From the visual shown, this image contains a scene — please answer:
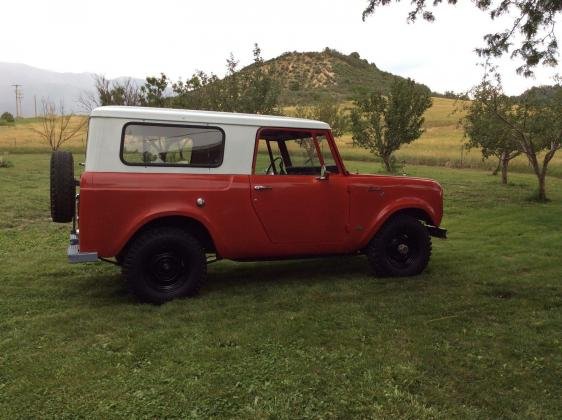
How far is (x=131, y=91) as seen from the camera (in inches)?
1168

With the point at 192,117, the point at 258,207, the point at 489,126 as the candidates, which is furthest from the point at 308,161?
the point at 489,126

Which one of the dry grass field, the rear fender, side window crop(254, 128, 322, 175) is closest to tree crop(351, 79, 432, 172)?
the dry grass field

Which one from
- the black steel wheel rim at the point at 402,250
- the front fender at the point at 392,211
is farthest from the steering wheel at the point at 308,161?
the black steel wheel rim at the point at 402,250

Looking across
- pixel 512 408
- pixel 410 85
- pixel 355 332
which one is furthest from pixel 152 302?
pixel 410 85

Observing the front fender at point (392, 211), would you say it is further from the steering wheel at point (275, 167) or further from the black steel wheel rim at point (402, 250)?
the steering wheel at point (275, 167)

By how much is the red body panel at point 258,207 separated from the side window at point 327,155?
→ 109 mm

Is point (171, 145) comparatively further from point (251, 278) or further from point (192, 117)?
point (251, 278)

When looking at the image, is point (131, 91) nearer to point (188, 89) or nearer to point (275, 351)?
point (188, 89)

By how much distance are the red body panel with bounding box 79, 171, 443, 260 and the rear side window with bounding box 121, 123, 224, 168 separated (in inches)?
6.5

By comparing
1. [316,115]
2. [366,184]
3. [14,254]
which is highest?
[316,115]

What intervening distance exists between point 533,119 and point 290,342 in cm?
1253

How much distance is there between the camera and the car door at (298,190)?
5.38 m

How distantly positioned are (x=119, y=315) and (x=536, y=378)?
345 cm

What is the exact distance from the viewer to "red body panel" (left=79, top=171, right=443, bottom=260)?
4.75 m
